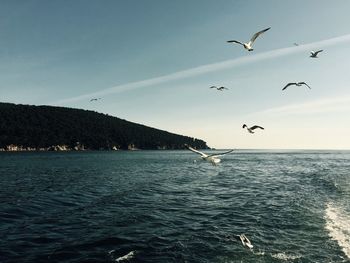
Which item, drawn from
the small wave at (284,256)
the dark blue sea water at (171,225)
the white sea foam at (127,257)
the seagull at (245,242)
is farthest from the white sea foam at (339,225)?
the white sea foam at (127,257)

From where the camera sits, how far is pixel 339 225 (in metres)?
24.6

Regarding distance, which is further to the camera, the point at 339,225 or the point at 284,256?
the point at 339,225

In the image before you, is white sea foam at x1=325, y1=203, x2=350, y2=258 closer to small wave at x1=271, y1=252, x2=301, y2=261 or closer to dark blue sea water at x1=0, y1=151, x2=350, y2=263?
dark blue sea water at x1=0, y1=151, x2=350, y2=263

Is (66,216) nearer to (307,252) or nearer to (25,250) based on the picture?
(25,250)

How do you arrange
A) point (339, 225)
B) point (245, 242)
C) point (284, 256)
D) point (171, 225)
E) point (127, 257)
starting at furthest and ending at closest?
point (339, 225) → point (171, 225) → point (245, 242) → point (284, 256) → point (127, 257)

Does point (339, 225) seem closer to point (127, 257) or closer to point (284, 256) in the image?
point (284, 256)

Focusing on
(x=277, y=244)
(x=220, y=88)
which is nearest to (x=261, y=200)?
(x=220, y=88)

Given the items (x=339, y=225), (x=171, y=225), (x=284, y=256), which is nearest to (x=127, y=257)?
(x=171, y=225)

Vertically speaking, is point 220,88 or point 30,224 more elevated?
point 220,88

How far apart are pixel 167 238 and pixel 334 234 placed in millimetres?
10463

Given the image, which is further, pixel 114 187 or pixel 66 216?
pixel 114 187

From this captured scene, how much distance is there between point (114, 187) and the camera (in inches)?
1729

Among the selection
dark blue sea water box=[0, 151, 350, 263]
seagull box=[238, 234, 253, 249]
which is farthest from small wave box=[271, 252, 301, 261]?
seagull box=[238, 234, 253, 249]

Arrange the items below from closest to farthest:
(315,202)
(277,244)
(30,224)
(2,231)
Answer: (277,244) < (2,231) < (30,224) < (315,202)
